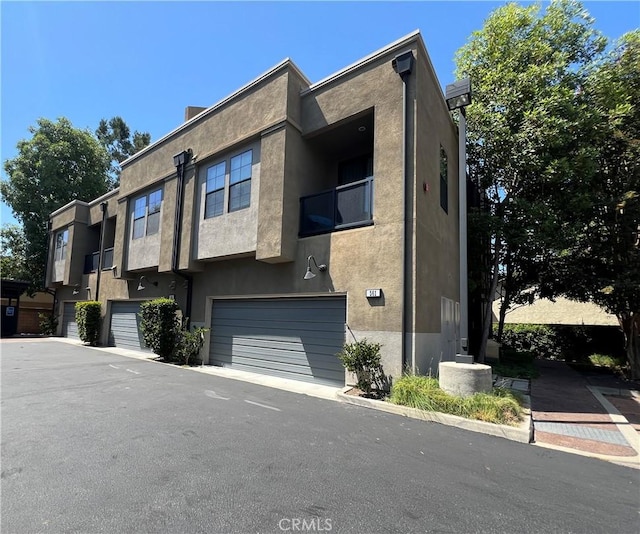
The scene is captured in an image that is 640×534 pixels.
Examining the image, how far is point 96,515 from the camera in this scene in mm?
2867

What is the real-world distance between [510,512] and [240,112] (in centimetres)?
1065

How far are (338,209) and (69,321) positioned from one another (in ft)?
64.1

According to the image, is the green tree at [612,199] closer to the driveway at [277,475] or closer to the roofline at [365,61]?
the roofline at [365,61]

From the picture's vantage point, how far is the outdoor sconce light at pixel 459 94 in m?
7.43

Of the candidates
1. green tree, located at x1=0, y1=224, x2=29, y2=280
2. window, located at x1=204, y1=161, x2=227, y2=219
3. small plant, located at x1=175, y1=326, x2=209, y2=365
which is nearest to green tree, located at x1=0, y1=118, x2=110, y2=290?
green tree, located at x1=0, y1=224, x2=29, y2=280

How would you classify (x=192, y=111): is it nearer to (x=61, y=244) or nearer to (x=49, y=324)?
(x=61, y=244)

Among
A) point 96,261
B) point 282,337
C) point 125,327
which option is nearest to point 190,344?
point 282,337

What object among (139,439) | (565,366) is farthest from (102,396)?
(565,366)

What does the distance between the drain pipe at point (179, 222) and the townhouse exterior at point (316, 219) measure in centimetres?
Answer: 4

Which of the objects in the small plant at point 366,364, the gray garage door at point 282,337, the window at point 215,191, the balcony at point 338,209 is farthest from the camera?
the window at point 215,191

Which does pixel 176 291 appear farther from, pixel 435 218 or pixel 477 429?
pixel 477 429

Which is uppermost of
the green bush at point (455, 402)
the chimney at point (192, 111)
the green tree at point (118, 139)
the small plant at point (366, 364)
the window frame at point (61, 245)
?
the green tree at point (118, 139)
